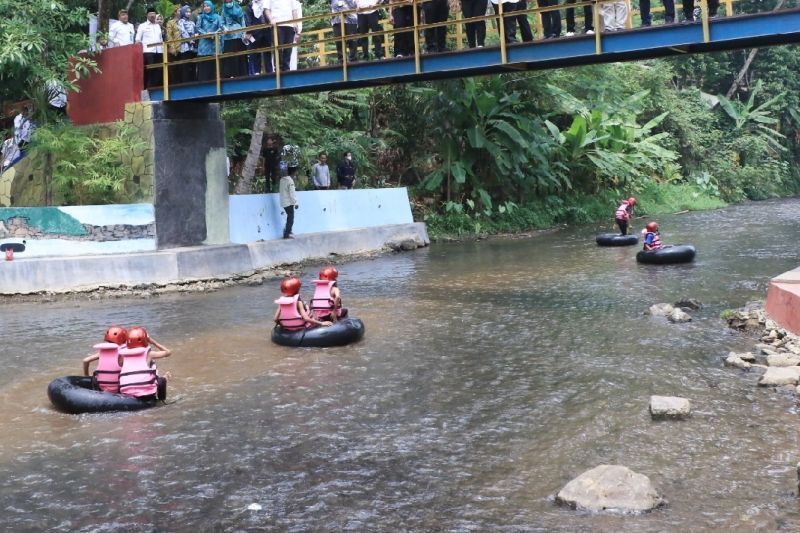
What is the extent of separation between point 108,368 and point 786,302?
28.0ft

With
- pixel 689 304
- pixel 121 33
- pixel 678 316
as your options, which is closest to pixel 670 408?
pixel 678 316

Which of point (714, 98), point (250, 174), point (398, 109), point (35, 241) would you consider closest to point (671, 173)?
point (714, 98)

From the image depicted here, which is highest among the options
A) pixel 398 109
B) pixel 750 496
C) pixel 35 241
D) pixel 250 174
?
pixel 398 109

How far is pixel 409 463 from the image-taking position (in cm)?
779

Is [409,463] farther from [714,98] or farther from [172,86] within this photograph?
[714,98]

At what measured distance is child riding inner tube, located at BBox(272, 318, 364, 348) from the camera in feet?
41.4

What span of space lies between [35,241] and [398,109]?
58.1ft

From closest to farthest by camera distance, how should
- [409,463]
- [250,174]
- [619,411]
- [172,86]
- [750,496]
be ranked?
1. [750,496]
2. [409,463]
3. [619,411]
4. [172,86]
5. [250,174]

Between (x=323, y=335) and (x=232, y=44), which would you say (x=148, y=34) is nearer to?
(x=232, y=44)

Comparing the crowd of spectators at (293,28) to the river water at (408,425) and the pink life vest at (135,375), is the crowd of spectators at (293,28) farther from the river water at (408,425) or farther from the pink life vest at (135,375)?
the pink life vest at (135,375)

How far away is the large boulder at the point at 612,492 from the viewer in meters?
6.60

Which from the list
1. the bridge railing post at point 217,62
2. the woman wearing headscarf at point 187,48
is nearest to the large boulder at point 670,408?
the bridge railing post at point 217,62

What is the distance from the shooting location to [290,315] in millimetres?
12820

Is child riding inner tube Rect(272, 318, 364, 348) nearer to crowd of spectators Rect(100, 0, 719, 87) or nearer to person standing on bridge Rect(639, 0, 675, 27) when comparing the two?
crowd of spectators Rect(100, 0, 719, 87)
